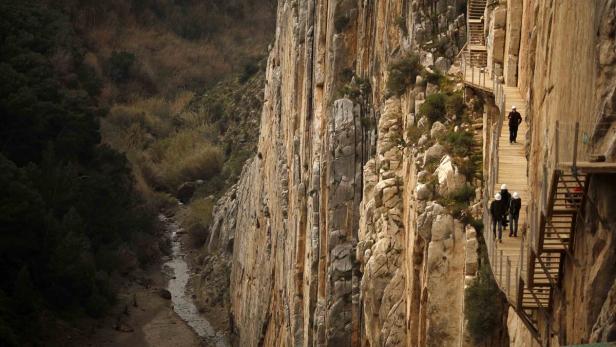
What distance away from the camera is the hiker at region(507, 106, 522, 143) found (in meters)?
23.4

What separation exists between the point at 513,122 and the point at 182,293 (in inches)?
1976

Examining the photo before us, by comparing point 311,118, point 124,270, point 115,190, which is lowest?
point 124,270

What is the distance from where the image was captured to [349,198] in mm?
40594

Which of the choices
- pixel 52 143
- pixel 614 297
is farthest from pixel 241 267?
pixel 614 297

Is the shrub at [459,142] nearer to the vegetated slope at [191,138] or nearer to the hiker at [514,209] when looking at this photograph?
the hiker at [514,209]

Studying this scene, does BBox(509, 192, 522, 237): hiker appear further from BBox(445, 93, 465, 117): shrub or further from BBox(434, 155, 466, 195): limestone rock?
BBox(445, 93, 465, 117): shrub

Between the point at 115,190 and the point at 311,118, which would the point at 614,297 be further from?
the point at 115,190

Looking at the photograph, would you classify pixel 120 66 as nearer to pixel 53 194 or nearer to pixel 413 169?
pixel 53 194

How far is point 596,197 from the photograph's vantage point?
14078 millimetres

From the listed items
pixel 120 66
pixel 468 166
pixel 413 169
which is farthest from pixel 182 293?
pixel 468 166

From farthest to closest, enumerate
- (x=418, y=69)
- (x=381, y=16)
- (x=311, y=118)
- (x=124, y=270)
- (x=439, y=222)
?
(x=124, y=270)
(x=311, y=118)
(x=381, y=16)
(x=418, y=69)
(x=439, y=222)

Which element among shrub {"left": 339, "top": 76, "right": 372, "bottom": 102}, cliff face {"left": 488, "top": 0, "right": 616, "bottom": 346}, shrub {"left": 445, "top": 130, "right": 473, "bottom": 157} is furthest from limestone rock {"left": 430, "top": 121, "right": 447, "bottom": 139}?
cliff face {"left": 488, "top": 0, "right": 616, "bottom": 346}

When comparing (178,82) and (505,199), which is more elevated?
(505,199)

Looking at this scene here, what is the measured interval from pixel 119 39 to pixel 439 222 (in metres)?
91.4
